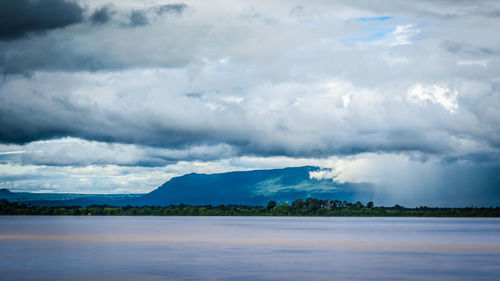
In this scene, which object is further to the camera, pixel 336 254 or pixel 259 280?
pixel 336 254

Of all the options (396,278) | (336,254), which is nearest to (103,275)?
(396,278)

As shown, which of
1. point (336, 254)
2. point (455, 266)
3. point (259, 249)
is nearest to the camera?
point (455, 266)

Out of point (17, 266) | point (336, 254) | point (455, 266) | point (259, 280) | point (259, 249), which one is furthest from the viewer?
point (259, 249)

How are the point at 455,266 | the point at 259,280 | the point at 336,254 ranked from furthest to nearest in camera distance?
1. the point at 336,254
2. the point at 455,266
3. the point at 259,280

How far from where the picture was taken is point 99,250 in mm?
59594

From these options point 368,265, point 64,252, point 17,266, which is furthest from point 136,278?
point 64,252

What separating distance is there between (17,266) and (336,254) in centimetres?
2791

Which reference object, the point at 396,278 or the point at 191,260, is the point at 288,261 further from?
the point at 396,278

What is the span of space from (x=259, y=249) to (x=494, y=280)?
1063 inches

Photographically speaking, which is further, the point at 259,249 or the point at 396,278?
the point at 259,249

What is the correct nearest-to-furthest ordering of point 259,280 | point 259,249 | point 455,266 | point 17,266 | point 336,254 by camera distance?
1. point 259,280
2. point 17,266
3. point 455,266
4. point 336,254
5. point 259,249

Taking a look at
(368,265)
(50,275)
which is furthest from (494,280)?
(50,275)

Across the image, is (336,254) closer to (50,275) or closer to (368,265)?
(368,265)

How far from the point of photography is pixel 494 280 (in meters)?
38.6
